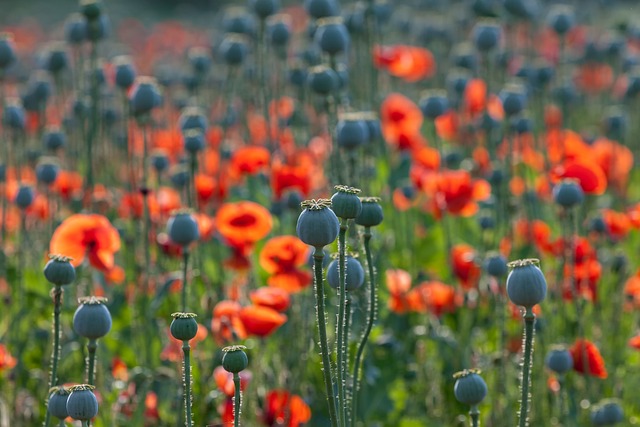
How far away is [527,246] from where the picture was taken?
3.86 metres

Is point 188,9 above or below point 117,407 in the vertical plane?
above

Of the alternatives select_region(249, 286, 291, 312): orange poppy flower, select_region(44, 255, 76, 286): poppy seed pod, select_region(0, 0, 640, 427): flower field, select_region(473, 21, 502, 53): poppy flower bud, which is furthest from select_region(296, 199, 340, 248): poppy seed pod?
select_region(473, 21, 502, 53): poppy flower bud

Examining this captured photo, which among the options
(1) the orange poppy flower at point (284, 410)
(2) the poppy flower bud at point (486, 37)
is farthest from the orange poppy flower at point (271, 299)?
(2) the poppy flower bud at point (486, 37)

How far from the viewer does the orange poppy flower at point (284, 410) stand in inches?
104

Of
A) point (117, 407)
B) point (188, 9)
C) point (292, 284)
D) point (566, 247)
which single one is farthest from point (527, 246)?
point (188, 9)

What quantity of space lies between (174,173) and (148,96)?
2.50ft

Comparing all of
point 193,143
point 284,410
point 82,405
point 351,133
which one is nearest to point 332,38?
point 351,133

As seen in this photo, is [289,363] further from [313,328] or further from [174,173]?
[174,173]

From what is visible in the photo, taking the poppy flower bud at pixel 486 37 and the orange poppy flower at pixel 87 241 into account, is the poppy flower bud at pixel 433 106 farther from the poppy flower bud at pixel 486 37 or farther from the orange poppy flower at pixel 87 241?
the orange poppy flower at pixel 87 241

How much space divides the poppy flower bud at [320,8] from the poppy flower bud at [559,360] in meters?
1.67

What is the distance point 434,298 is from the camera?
3627 mm

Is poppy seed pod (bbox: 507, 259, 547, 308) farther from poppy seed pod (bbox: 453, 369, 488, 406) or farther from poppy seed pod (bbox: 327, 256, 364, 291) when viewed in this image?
poppy seed pod (bbox: 327, 256, 364, 291)

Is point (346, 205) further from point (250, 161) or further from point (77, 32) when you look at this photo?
point (77, 32)

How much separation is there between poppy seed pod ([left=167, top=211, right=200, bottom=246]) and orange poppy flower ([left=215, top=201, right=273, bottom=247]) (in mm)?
529
